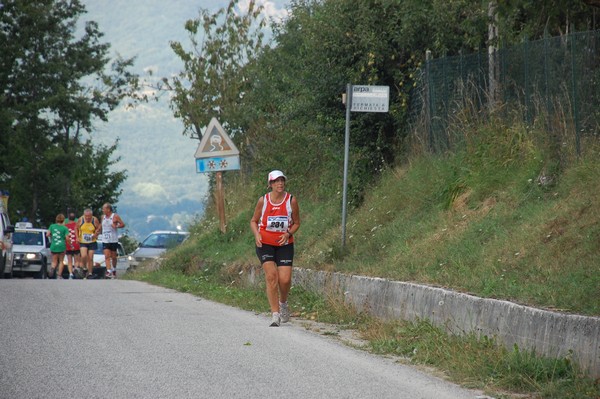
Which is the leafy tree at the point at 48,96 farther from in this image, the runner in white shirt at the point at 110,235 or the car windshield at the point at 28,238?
the runner in white shirt at the point at 110,235

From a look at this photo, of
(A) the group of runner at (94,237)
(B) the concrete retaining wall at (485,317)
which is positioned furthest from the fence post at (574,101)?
(A) the group of runner at (94,237)

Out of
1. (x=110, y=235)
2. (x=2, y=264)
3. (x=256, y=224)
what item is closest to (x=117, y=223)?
(x=110, y=235)

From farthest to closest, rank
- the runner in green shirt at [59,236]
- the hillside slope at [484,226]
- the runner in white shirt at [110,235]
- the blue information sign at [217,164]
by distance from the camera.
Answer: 1. the runner in green shirt at [59,236]
2. the runner in white shirt at [110,235]
3. the blue information sign at [217,164]
4. the hillside slope at [484,226]

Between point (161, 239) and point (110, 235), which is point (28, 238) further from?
point (110, 235)

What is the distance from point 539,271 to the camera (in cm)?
1062

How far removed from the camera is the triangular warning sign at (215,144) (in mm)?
23000

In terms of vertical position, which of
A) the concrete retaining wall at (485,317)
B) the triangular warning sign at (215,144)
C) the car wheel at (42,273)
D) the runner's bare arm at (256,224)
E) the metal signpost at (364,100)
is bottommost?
the car wheel at (42,273)

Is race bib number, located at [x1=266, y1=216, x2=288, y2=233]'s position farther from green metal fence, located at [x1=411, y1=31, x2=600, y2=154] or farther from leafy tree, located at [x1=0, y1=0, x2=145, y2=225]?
leafy tree, located at [x1=0, y1=0, x2=145, y2=225]

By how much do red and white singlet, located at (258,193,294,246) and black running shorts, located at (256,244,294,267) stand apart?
0.08m

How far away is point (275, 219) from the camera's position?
13.6m

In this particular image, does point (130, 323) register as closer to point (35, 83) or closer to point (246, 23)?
point (246, 23)

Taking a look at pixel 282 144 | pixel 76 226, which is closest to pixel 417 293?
pixel 282 144

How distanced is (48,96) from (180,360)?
5265 cm

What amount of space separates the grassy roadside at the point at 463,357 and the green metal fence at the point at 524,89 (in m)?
3.64
